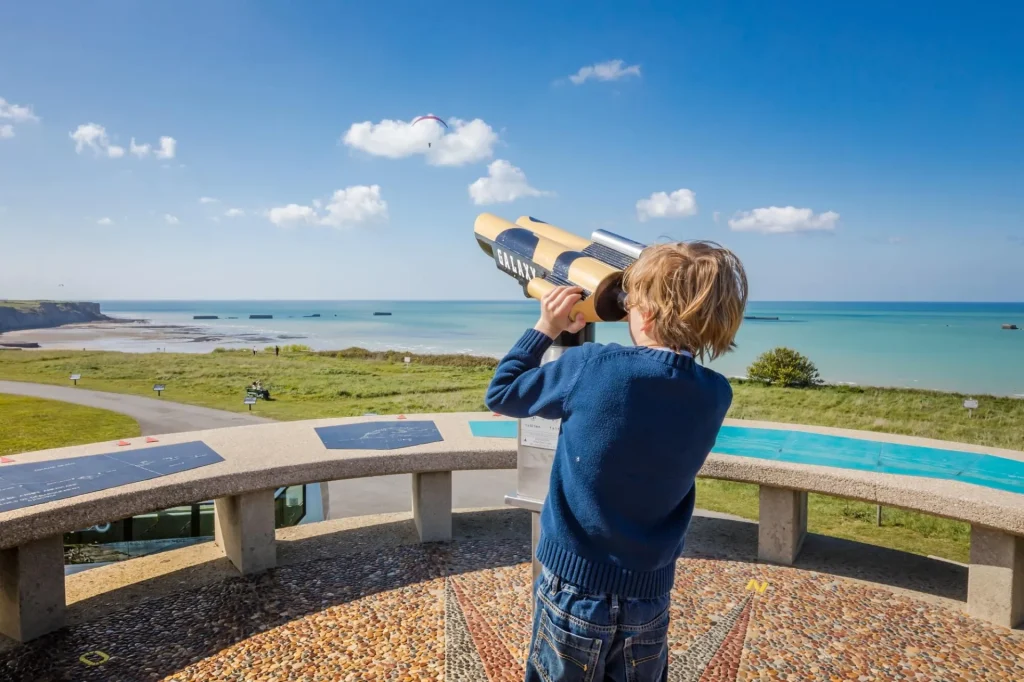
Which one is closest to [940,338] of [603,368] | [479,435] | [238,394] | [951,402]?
[951,402]

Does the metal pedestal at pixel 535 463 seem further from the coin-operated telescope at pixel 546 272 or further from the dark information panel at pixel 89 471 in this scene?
the dark information panel at pixel 89 471

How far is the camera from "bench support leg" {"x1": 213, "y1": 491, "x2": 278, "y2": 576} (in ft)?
12.7

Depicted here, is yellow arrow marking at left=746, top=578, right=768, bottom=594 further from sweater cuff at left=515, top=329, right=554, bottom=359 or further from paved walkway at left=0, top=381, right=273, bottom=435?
paved walkway at left=0, top=381, right=273, bottom=435

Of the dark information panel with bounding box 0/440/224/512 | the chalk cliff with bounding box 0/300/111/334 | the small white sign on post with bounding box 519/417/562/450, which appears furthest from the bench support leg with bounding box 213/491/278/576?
the chalk cliff with bounding box 0/300/111/334

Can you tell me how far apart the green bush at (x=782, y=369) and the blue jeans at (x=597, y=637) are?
16674 millimetres

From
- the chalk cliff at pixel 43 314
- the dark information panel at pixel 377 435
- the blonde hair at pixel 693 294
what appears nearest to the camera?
the blonde hair at pixel 693 294

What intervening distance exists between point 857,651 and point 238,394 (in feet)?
49.1

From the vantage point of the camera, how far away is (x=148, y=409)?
1229cm

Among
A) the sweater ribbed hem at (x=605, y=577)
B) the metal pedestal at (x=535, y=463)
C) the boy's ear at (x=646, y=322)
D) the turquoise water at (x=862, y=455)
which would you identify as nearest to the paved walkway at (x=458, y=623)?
the turquoise water at (x=862, y=455)

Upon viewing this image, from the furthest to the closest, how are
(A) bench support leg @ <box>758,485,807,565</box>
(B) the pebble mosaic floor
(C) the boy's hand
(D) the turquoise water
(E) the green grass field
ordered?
1. (E) the green grass field
2. (A) bench support leg @ <box>758,485,807,565</box>
3. (D) the turquoise water
4. (B) the pebble mosaic floor
5. (C) the boy's hand

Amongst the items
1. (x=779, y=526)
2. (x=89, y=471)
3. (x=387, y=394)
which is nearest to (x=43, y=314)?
(x=387, y=394)

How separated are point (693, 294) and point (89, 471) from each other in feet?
12.3

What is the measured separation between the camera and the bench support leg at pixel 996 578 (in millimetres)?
3361

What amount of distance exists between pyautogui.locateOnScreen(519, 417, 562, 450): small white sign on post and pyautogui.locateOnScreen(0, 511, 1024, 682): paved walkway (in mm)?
1244
